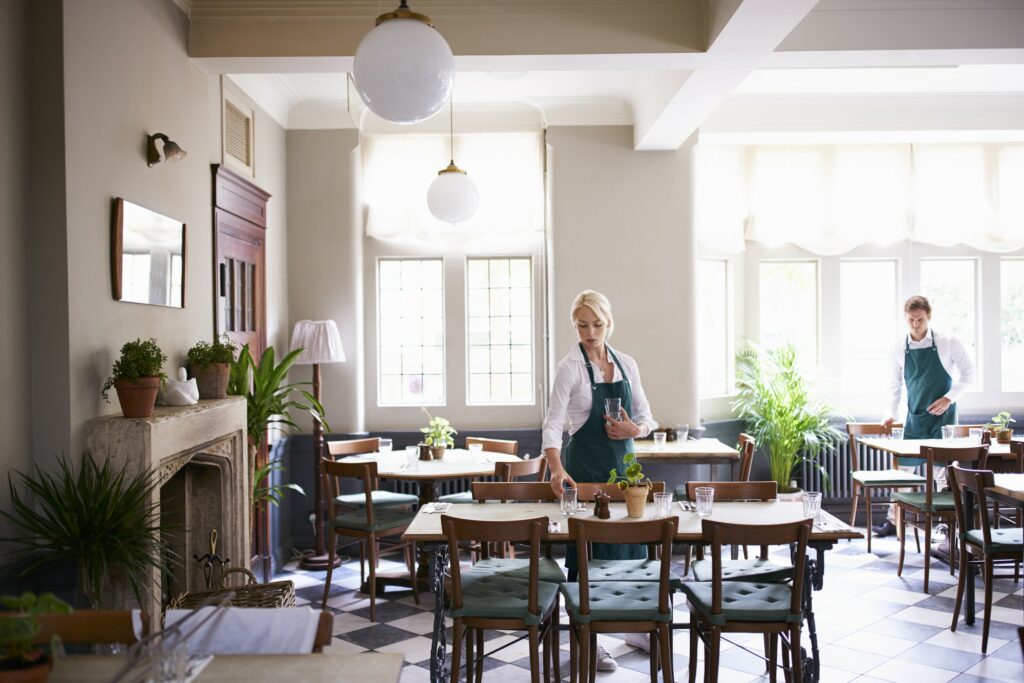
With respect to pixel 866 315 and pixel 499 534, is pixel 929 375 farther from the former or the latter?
pixel 499 534

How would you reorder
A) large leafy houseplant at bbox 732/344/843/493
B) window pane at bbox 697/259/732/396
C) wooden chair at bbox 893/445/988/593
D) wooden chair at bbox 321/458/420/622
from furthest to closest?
window pane at bbox 697/259/732/396 < large leafy houseplant at bbox 732/344/843/493 < wooden chair at bbox 893/445/988/593 < wooden chair at bbox 321/458/420/622

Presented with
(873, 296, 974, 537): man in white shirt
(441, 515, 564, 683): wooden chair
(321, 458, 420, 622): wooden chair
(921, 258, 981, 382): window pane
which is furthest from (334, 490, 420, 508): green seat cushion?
(921, 258, 981, 382): window pane

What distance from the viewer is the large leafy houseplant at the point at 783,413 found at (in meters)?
7.40

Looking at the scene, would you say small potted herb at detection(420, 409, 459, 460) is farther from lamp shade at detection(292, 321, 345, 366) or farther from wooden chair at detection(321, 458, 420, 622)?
lamp shade at detection(292, 321, 345, 366)

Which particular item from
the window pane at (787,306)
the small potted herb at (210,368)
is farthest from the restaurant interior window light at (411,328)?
Result: the window pane at (787,306)

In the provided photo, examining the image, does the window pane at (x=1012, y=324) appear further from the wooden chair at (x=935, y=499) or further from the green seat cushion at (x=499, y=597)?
the green seat cushion at (x=499, y=597)

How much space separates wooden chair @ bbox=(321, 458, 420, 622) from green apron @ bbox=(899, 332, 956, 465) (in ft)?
12.8

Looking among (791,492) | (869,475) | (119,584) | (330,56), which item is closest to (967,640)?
(869,475)

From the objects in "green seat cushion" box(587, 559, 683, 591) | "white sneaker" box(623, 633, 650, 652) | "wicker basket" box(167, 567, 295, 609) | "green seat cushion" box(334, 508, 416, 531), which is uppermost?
"green seat cushion" box(587, 559, 683, 591)

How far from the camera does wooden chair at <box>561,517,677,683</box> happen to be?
325cm

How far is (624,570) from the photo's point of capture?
389 cm

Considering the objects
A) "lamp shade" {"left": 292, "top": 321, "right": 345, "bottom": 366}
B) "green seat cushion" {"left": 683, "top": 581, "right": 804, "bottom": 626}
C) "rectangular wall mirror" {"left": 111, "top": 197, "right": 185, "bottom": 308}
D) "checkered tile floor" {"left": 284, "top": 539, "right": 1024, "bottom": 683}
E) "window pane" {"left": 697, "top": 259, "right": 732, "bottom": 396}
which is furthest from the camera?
"window pane" {"left": 697, "top": 259, "right": 732, "bottom": 396}

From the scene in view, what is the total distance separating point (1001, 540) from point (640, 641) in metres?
2.01

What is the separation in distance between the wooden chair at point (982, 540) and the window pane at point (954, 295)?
3.72m
